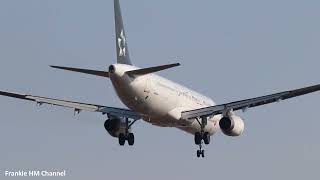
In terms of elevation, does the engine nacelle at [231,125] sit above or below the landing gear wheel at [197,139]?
above

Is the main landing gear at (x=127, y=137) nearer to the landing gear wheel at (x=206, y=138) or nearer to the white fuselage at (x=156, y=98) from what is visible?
the white fuselage at (x=156, y=98)

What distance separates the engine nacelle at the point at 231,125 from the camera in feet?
241

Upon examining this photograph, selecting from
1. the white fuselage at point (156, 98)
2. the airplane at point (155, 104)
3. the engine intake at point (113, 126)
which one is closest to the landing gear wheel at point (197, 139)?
the airplane at point (155, 104)

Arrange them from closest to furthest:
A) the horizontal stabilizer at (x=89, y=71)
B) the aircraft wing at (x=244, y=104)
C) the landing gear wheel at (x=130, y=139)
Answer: the horizontal stabilizer at (x=89, y=71)
the aircraft wing at (x=244, y=104)
the landing gear wheel at (x=130, y=139)

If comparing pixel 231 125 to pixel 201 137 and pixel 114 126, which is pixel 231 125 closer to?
pixel 201 137

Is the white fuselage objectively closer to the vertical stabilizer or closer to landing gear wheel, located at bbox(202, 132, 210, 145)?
landing gear wheel, located at bbox(202, 132, 210, 145)

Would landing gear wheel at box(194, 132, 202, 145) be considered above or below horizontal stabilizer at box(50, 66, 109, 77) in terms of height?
below

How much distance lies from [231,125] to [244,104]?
255 cm

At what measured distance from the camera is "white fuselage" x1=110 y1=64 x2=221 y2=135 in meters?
66.3

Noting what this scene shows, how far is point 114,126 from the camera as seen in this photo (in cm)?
7512

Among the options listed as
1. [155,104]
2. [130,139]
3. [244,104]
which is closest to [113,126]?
[130,139]

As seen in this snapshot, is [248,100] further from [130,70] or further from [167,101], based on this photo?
A: [130,70]

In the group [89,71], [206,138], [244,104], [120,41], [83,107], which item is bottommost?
[206,138]

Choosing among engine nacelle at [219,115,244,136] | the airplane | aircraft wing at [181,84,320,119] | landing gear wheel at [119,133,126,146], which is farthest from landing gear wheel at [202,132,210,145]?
landing gear wheel at [119,133,126,146]
